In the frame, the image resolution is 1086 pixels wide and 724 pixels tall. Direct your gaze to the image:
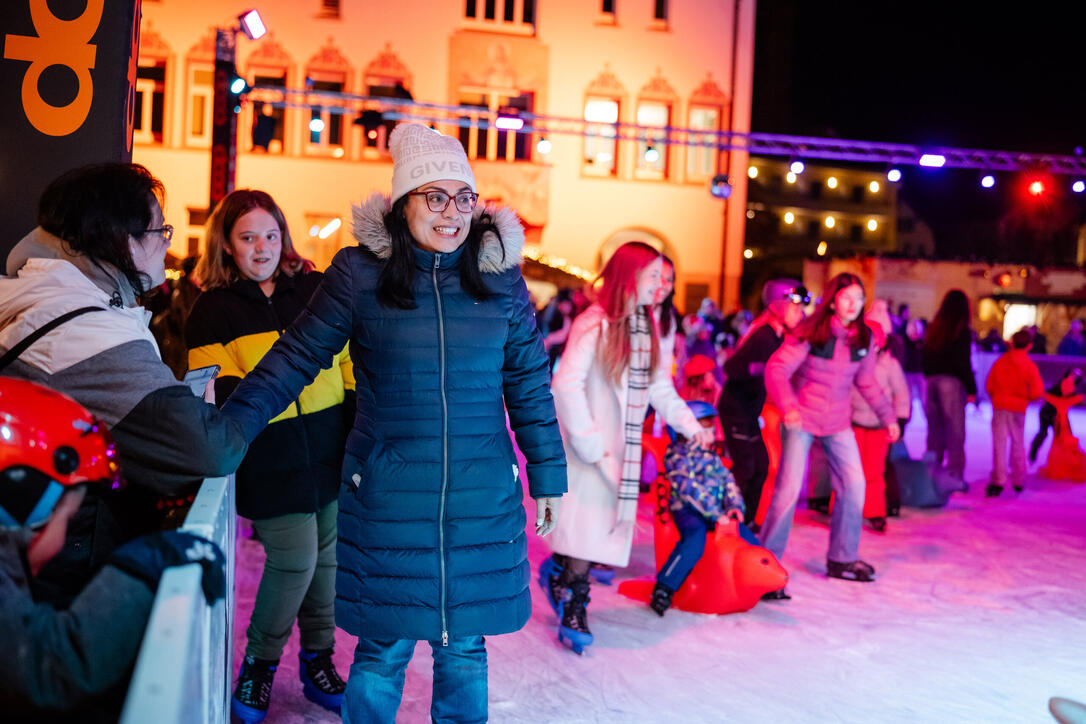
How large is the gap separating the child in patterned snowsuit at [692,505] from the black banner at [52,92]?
2.87m

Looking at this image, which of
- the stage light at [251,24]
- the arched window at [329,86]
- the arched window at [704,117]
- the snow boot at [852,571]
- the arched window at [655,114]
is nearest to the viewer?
the snow boot at [852,571]

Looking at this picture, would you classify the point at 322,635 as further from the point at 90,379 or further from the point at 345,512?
the point at 90,379

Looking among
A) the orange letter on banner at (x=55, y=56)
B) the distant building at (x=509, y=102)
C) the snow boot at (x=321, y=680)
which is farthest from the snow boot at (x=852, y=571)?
the distant building at (x=509, y=102)

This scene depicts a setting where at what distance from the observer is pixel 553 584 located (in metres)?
4.70

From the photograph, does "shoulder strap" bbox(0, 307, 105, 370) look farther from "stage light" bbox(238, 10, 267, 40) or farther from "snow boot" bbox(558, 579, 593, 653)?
"stage light" bbox(238, 10, 267, 40)

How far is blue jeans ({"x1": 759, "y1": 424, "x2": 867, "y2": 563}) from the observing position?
5.46 m

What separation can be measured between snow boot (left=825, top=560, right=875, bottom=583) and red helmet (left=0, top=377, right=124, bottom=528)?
465 centimetres

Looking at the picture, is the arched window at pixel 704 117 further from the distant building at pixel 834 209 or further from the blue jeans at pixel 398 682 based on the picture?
the distant building at pixel 834 209

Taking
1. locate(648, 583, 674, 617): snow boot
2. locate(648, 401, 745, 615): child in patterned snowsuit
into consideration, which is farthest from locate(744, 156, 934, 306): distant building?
locate(648, 583, 674, 617): snow boot

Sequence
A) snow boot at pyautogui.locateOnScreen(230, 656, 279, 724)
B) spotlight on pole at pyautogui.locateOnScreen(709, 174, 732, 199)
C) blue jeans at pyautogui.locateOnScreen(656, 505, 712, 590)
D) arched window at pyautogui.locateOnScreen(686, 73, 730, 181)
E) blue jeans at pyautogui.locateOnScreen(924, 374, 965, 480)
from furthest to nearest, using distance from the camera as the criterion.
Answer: arched window at pyautogui.locateOnScreen(686, 73, 730, 181) < spotlight on pole at pyautogui.locateOnScreen(709, 174, 732, 199) < blue jeans at pyautogui.locateOnScreen(924, 374, 965, 480) < blue jeans at pyautogui.locateOnScreen(656, 505, 712, 590) < snow boot at pyautogui.locateOnScreen(230, 656, 279, 724)

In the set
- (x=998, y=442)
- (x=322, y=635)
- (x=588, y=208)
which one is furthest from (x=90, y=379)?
(x=588, y=208)

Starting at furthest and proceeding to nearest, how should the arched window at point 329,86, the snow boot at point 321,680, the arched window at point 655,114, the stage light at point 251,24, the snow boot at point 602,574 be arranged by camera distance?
the arched window at point 655,114 → the arched window at point 329,86 → the stage light at point 251,24 → the snow boot at point 602,574 → the snow boot at point 321,680

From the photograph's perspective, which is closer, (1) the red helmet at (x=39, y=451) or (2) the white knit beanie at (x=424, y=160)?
(1) the red helmet at (x=39, y=451)

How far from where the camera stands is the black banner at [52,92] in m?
3.61
